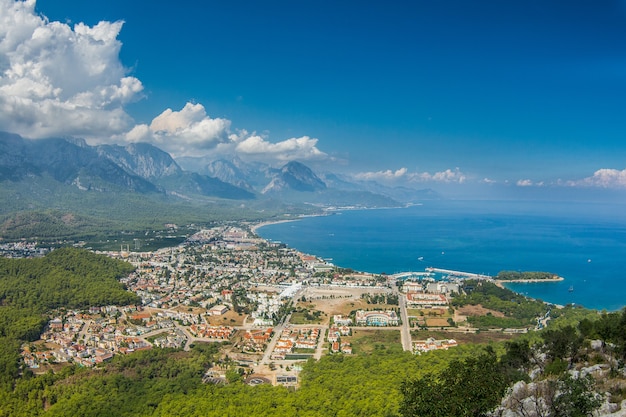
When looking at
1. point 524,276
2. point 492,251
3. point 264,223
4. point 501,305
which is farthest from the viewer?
point 264,223

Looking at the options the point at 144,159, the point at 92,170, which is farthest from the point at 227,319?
the point at 144,159

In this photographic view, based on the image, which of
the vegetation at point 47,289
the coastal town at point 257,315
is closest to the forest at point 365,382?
the vegetation at point 47,289

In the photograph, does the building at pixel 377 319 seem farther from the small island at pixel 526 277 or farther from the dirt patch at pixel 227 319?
the small island at pixel 526 277

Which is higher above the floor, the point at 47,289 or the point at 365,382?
the point at 47,289

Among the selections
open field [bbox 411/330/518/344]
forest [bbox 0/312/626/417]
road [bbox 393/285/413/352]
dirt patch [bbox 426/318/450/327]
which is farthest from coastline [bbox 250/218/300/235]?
forest [bbox 0/312/626/417]

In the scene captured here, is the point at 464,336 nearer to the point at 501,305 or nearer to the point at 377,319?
the point at 377,319

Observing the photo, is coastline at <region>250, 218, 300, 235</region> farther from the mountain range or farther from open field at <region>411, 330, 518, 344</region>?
open field at <region>411, 330, 518, 344</region>

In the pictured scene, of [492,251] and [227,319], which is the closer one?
[227,319]
